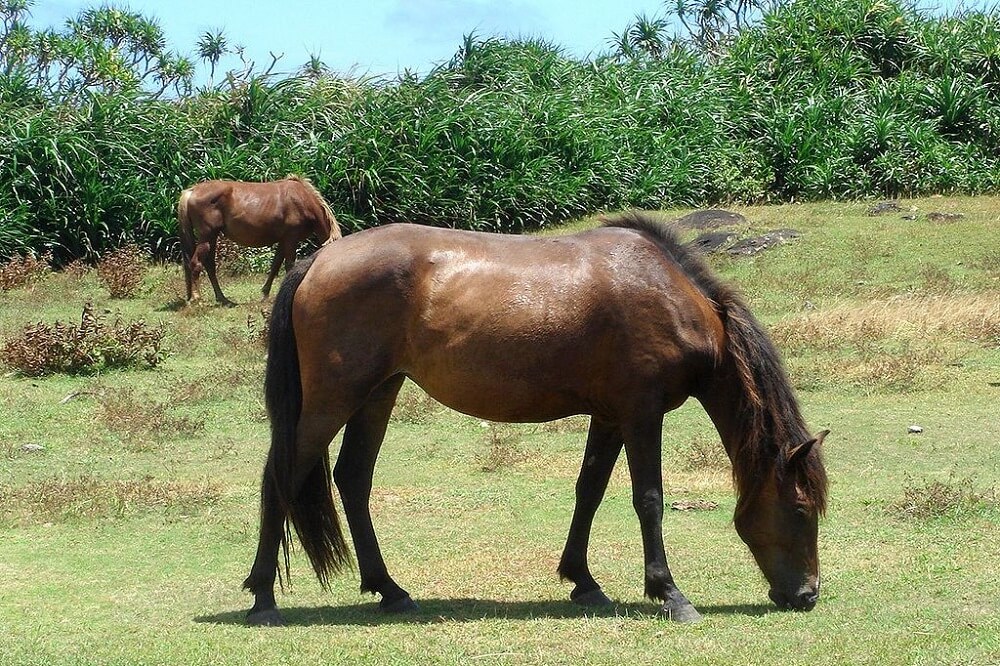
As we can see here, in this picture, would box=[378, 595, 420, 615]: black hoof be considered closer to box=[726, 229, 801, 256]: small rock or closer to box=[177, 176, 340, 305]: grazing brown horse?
box=[177, 176, 340, 305]: grazing brown horse

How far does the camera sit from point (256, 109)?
79.2ft

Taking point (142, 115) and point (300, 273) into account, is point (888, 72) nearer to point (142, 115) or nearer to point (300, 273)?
point (142, 115)

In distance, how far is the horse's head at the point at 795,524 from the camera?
6.59m

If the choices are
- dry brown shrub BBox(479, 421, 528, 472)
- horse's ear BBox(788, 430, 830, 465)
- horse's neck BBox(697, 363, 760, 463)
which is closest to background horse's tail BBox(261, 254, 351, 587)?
horse's neck BBox(697, 363, 760, 463)

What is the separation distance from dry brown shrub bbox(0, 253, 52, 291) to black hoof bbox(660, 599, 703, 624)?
15.9 meters

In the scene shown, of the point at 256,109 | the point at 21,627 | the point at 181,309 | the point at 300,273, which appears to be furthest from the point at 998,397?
the point at 256,109

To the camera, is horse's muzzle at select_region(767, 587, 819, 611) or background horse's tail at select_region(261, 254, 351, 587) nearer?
horse's muzzle at select_region(767, 587, 819, 611)

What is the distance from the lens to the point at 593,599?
6.95 m

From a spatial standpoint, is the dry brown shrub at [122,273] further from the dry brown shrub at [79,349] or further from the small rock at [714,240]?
the small rock at [714,240]

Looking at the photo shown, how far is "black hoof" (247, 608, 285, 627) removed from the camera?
6578 mm

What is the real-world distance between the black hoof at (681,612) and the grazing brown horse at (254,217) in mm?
13011

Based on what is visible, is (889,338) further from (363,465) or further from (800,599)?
(363,465)

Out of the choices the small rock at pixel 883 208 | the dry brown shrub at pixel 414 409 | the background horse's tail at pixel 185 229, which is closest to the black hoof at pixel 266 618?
the dry brown shrub at pixel 414 409

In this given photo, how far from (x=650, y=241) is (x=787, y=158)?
1895 centimetres
